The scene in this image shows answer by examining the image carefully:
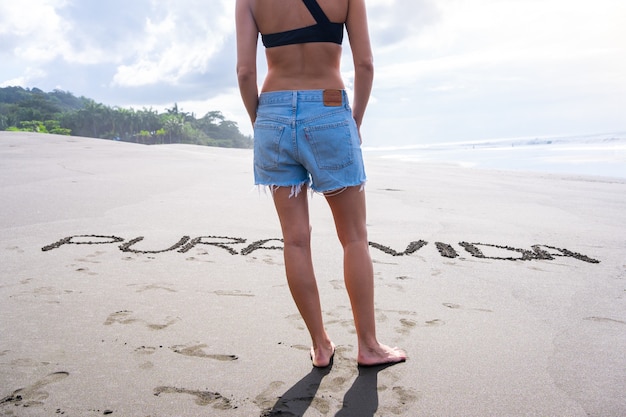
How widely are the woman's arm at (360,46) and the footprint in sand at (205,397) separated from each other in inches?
59.4

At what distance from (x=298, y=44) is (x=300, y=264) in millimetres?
1019

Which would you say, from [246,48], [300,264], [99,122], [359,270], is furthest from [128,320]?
[99,122]

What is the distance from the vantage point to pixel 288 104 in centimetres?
222

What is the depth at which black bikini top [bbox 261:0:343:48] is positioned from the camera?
2180mm

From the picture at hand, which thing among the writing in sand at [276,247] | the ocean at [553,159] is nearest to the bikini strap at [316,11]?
the writing in sand at [276,247]

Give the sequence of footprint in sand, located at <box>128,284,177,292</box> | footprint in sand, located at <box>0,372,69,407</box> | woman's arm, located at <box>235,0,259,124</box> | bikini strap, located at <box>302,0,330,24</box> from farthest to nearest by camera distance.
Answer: footprint in sand, located at <box>128,284,177,292</box> → woman's arm, located at <box>235,0,259,124</box> → bikini strap, located at <box>302,0,330,24</box> → footprint in sand, located at <box>0,372,69,407</box>

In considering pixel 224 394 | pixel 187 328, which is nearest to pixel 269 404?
pixel 224 394

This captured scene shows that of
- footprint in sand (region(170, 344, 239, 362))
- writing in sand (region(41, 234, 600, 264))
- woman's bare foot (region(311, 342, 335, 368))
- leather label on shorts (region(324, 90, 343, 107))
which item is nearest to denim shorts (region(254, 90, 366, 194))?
leather label on shorts (region(324, 90, 343, 107))

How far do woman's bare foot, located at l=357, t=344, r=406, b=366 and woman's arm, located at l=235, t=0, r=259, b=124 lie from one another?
52.9 inches

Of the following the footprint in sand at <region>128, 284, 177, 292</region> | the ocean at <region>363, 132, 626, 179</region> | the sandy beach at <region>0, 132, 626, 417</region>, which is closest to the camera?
the sandy beach at <region>0, 132, 626, 417</region>

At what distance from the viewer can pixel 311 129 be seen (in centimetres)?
219

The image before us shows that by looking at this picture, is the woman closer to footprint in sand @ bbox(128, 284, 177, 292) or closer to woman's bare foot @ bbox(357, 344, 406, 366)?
woman's bare foot @ bbox(357, 344, 406, 366)

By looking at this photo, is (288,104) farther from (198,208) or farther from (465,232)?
(198,208)

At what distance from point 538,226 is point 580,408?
3600 millimetres
